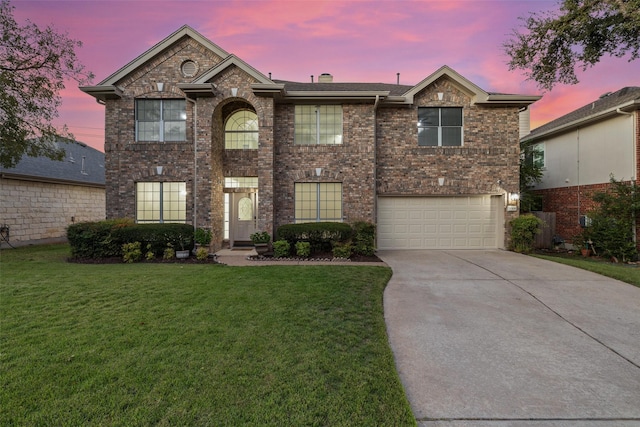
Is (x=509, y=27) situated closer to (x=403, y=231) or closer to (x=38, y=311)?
(x=403, y=231)

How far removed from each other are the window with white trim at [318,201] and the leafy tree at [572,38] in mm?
6646

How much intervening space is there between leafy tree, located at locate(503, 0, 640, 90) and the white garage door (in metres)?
4.46

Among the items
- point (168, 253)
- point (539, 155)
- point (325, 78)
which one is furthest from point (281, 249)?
point (539, 155)

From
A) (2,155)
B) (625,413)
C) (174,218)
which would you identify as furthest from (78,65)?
(625,413)

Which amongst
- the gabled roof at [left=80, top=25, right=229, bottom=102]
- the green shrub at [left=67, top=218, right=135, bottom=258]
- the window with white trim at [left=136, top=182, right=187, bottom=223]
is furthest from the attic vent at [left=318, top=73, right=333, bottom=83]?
the green shrub at [left=67, top=218, right=135, bottom=258]

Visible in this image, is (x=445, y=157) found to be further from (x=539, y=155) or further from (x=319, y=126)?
(x=539, y=155)

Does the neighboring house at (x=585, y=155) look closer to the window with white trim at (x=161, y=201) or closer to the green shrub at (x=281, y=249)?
the green shrub at (x=281, y=249)

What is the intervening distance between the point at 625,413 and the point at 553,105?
16437 mm

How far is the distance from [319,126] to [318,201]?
2803mm

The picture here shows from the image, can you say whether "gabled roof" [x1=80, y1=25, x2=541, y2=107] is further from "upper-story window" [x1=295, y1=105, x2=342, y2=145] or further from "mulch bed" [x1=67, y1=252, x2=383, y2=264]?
"mulch bed" [x1=67, y1=252, x2=383, y2=264]

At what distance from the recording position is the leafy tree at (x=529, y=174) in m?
12.1

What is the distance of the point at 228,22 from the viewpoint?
399 inches

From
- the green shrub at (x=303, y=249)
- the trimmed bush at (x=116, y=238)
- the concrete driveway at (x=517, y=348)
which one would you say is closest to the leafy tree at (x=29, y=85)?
the trimmed bush at (x=116, y=238)

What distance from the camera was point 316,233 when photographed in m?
9.22
